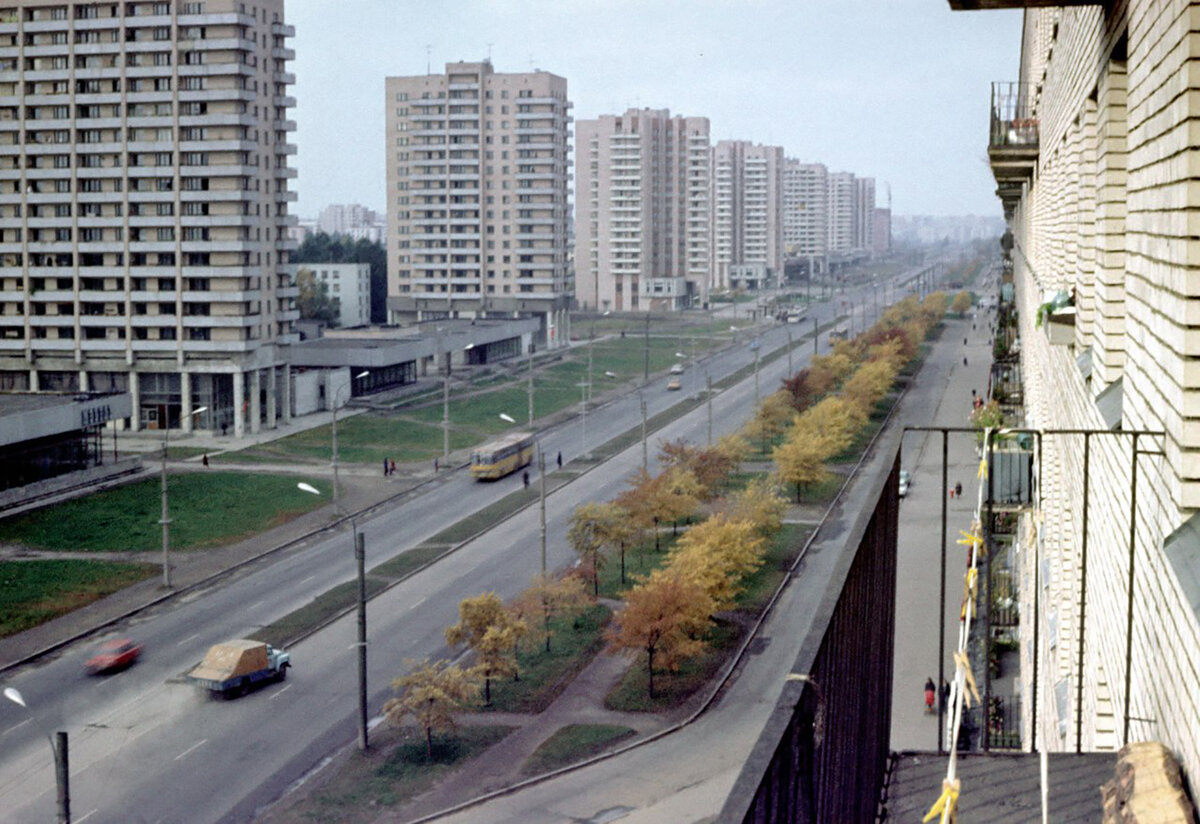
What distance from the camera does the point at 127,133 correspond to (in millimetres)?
61125

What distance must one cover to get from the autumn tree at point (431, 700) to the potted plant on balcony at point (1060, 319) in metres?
14.9

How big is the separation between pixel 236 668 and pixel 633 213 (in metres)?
120

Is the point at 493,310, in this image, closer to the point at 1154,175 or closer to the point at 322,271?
the point at 322,271

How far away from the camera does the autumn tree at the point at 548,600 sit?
30.3 m

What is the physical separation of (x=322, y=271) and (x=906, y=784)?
118843 millimetres

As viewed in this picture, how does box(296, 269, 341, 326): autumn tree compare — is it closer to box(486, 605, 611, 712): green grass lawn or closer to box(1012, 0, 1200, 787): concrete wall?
box(486, 605, 611, 712): green grass lawn

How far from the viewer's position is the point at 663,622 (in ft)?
91.3

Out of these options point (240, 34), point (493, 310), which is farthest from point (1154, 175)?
point (493, 310)

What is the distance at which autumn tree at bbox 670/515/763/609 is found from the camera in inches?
1226

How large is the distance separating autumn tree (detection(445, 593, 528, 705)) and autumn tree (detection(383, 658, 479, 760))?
4.20ft

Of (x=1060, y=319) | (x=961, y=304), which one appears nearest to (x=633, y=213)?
(x=961, y=304)

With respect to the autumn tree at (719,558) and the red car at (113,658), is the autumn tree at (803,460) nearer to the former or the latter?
the autumn tree at (719,558)

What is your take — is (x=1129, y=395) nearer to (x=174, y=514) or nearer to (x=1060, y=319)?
(x=1060, y=319)

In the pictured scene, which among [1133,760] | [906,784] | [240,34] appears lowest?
[906,784]
